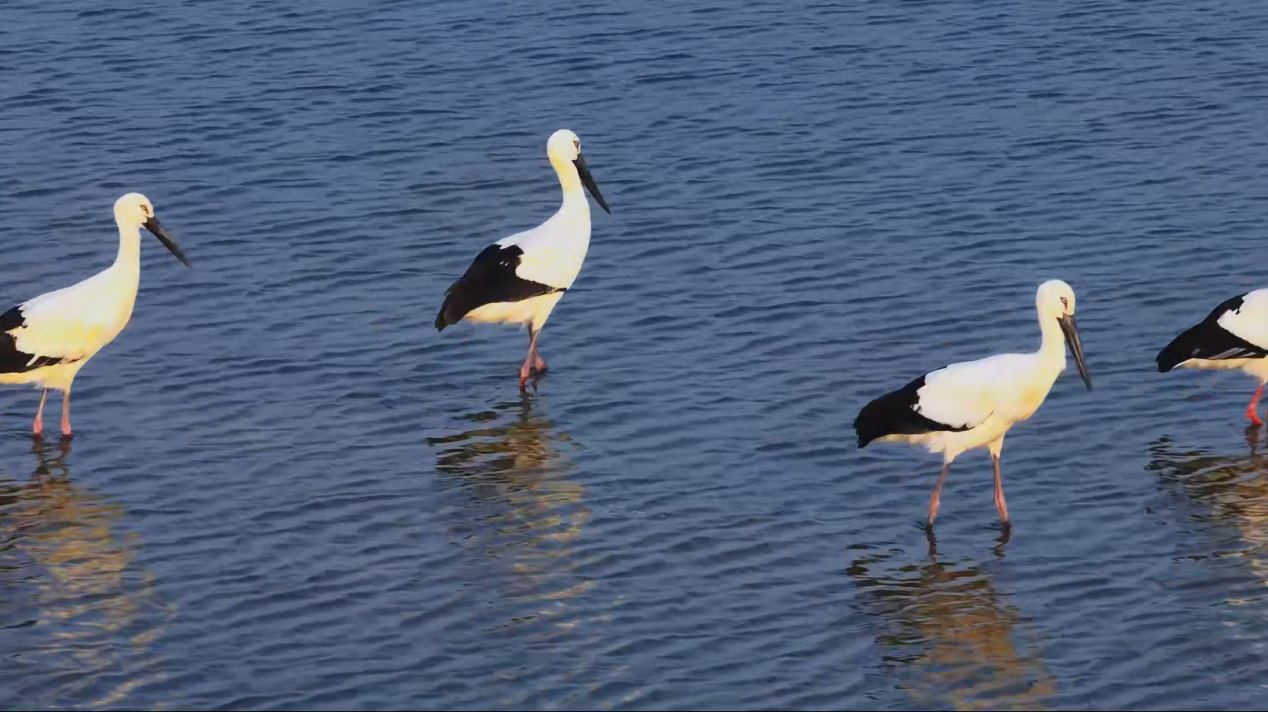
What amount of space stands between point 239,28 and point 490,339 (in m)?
9.72

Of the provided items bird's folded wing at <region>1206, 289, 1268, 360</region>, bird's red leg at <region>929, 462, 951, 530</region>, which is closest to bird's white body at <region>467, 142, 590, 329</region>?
bird's red leg at <region>929, 462, 951, 530</region>

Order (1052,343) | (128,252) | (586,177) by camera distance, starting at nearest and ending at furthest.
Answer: (1052,343), (128,252), (586,177)

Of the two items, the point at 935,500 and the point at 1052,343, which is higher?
the point at 1052,343

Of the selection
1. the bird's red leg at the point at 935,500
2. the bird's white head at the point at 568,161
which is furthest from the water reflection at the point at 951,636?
the bird's white head at the point at 568,161

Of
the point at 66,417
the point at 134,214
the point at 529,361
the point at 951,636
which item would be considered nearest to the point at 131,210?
the point at 134,214

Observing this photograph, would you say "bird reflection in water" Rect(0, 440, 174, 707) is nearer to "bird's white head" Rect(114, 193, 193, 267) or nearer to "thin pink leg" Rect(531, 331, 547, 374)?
"bird's white head" Rect(114, 193, 193, 267)

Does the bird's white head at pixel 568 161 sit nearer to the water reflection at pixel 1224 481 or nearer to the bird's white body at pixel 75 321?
the bird's white body at pixel 75 321

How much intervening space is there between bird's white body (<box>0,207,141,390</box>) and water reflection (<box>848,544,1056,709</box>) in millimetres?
5919

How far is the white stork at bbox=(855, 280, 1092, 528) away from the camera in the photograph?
43.0ft

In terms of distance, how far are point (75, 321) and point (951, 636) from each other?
22.5 feet

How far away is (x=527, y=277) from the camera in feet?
53.4

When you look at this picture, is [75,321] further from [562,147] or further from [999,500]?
[999,500]

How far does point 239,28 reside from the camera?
25.5 m

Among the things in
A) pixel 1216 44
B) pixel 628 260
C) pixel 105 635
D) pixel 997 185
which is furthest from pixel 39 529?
pixel 1216 44
